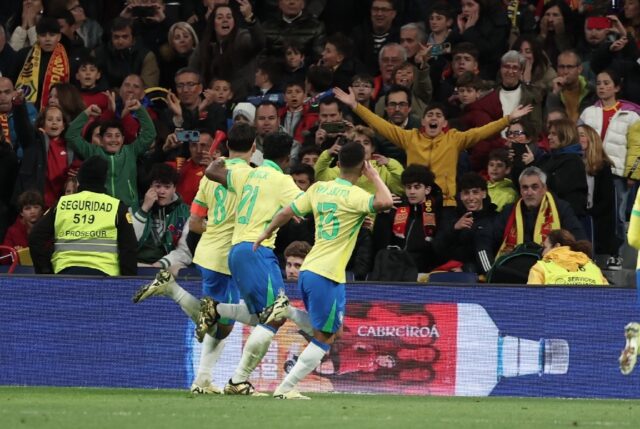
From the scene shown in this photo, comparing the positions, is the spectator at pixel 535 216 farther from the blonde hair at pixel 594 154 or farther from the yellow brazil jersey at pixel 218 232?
the yellow brazil jersey at pixel 218 232

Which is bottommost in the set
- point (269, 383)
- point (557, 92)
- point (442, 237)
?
point (269, 383)

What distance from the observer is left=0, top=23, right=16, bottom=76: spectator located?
2036cm

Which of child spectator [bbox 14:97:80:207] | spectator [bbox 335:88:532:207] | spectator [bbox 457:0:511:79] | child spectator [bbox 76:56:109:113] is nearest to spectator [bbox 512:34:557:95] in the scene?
Result: spectator [bbox 457:0:511:79]

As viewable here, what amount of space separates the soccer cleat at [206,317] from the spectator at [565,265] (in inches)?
138

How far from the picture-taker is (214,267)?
13.8m

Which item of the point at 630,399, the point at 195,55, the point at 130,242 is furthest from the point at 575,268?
the point at 195,55

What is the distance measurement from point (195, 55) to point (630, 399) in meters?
8.14

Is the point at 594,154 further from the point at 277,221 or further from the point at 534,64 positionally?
the point at 277,221

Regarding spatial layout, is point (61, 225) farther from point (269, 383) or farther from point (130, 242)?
point (269, 383)

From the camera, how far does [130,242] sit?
607 inches

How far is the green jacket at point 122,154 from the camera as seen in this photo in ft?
59.0

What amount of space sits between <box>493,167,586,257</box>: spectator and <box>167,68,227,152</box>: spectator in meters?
4.16

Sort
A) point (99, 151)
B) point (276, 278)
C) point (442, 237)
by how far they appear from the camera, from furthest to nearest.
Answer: point (99, 151) < point (442, 237) < point (276, 278)

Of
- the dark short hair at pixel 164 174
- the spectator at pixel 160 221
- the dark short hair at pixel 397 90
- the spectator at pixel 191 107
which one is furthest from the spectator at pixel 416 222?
the spectator at pixel 191 107
